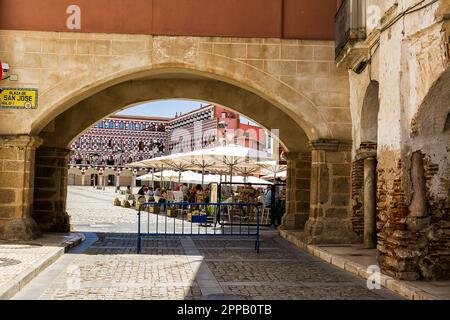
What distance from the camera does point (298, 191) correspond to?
15938 mm

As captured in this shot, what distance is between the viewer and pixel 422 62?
25.8 feet

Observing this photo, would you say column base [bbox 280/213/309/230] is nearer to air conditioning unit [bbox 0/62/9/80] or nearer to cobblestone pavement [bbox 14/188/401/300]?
cobblestone pavement [bbox 14/188/401/300]

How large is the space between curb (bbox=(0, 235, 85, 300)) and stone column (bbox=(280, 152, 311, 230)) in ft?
21.7

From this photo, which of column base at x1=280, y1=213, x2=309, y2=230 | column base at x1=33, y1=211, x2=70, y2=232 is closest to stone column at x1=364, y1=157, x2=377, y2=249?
column base at x1=280, y1=213, x2=309, y2=230

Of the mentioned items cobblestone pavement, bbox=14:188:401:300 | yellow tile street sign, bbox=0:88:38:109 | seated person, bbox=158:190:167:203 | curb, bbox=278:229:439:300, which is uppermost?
yellow tile street sign, bbox=0:88:38:109

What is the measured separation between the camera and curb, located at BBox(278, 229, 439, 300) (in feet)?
23.6

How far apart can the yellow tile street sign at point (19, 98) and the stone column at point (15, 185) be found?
0.61 metres

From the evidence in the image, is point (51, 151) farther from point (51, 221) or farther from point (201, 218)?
point (201, 218)

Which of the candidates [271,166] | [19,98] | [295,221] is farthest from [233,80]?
[271,166]

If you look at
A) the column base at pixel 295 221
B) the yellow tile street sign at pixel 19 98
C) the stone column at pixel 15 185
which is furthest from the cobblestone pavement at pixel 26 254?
the column base at pixel 295 221

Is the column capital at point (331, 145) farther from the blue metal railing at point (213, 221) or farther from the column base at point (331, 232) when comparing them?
the blue metal railing at point (213, 221)

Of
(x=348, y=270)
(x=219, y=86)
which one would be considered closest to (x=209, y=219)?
(x=219, y=86)

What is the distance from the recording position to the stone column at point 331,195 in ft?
40.0
